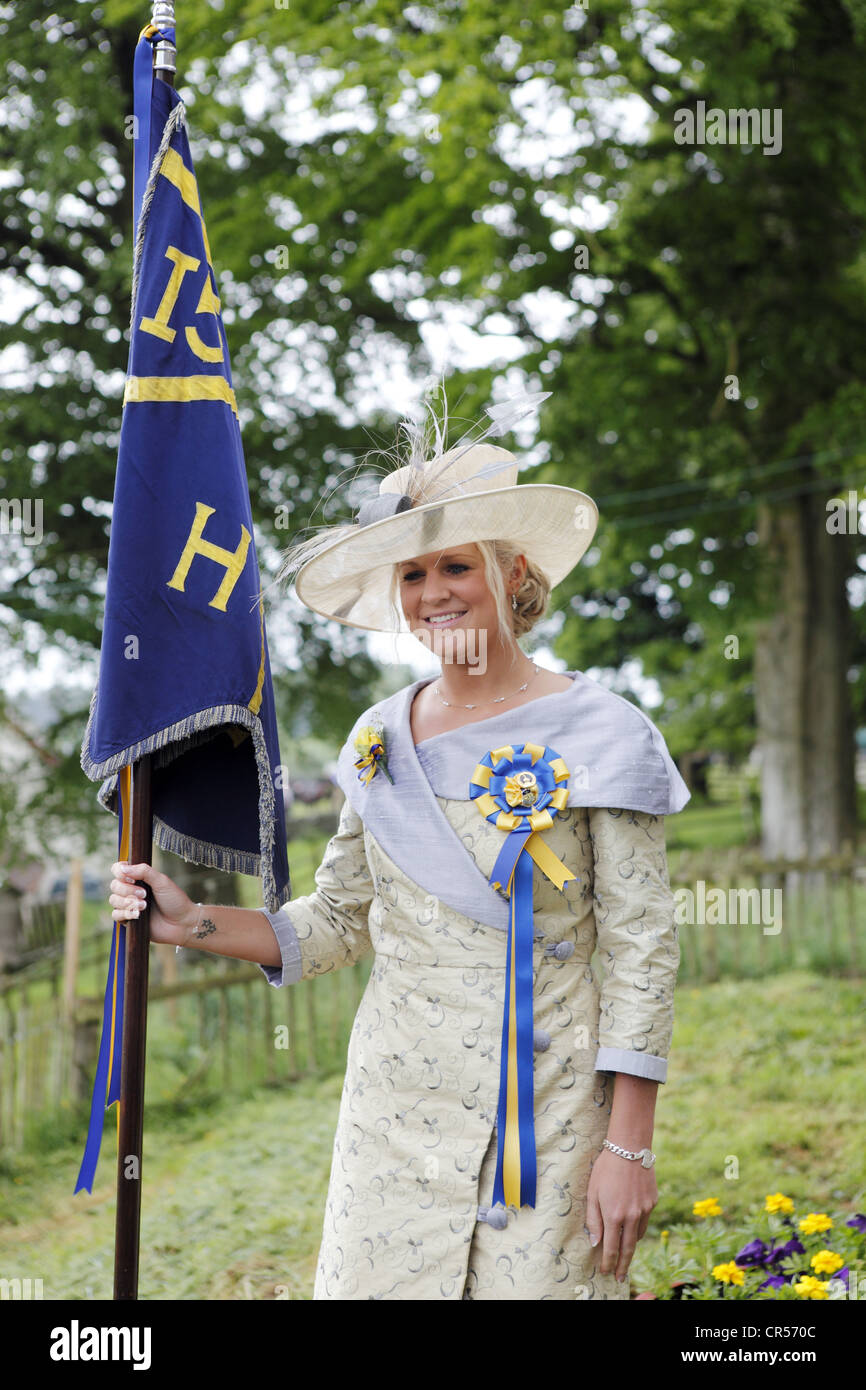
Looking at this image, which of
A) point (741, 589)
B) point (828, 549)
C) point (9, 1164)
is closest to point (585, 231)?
point (741, 589)

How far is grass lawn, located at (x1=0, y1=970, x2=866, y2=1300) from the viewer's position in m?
4.25

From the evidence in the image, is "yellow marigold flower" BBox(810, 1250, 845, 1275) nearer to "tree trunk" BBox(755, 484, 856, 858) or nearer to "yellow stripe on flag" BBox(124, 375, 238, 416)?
"yellow stripe on flag" BBox(124, 375, 238, 416)

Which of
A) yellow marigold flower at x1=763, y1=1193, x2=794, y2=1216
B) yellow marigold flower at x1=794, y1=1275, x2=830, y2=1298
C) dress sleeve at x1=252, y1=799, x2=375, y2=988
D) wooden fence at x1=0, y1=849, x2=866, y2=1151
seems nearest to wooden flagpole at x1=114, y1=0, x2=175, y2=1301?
dress sleeve at x1=252, y1=799, x2=375, y2=988

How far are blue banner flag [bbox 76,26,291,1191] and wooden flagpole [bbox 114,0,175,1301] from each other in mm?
75

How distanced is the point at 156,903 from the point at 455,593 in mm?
805

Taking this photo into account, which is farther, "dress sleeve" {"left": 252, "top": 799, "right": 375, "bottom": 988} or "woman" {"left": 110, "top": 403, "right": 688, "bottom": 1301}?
"dress sleeve" {"left": 252, "top": 799, "right": 375, "bottom": 988}

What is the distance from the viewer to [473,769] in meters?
2.29

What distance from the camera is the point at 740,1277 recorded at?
10.2ft

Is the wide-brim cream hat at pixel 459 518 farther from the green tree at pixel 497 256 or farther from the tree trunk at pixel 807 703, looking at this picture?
the tree trunk at pixel 807 703

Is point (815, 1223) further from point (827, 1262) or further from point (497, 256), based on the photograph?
point (497, 256)

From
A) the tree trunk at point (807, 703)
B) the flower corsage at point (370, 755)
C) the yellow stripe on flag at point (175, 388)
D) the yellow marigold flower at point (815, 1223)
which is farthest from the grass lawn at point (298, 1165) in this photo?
the tree trunk at point (807, 703)

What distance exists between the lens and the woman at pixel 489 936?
2117mm

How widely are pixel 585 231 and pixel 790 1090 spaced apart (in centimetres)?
572

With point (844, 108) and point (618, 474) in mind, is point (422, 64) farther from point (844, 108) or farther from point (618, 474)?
point (618, 474)
